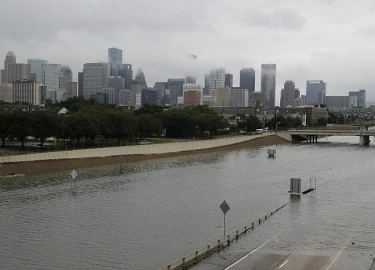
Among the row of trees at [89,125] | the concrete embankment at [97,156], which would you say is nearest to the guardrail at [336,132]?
the row of trees at [89,125]

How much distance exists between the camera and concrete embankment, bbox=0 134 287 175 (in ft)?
195

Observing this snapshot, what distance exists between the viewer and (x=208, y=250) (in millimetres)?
26516

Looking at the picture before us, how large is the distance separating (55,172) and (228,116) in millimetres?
135930

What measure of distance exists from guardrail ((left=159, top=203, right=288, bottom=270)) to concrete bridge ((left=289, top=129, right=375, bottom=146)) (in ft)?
323

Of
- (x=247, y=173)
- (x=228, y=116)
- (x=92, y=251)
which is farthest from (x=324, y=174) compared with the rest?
(x=228, y=116)

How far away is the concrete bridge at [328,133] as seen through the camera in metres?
127

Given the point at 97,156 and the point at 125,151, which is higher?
the point at 125,151

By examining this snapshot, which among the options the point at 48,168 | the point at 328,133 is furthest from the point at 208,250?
the point at 328,133

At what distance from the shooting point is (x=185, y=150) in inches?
3620

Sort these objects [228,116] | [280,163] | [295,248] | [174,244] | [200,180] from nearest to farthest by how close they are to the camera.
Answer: [295,248]
[174,244]
[200,180]
[280,163]
[228,116]

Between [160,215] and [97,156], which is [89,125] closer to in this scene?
[97,156]

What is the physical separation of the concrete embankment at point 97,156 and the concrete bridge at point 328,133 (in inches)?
1312

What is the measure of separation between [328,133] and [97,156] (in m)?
75.8

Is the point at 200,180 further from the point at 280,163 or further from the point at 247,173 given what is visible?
the point at 280,163
